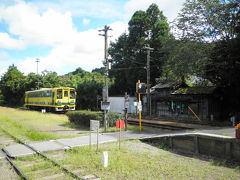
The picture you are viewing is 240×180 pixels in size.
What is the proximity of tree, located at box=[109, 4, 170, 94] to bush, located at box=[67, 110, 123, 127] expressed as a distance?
58.4 feet

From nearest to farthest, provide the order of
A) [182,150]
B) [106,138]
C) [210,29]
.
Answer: [182,150] → [106,138] → [210,29]

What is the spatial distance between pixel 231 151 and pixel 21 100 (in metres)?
51.8

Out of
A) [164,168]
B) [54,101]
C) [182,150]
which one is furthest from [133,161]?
[54,101]

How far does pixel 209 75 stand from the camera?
18.6 m

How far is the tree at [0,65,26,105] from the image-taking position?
5228 cm

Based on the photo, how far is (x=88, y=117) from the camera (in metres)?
16.3

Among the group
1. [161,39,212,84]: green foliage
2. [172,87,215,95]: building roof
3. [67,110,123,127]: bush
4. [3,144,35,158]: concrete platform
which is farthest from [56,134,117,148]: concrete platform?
[161,39,212,84]: green foliage

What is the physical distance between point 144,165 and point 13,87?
52059mm

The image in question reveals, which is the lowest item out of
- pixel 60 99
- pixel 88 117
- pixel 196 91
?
pixel 88 117

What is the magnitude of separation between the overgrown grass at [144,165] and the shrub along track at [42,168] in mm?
367

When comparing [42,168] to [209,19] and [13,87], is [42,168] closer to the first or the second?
[209,19]

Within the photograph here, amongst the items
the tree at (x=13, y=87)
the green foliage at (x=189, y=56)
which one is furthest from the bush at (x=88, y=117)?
the tree at (x=13, y=87)

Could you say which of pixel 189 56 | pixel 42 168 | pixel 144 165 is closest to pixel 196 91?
pixel 189 56

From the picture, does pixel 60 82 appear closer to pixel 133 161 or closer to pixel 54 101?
pixel 54 101
